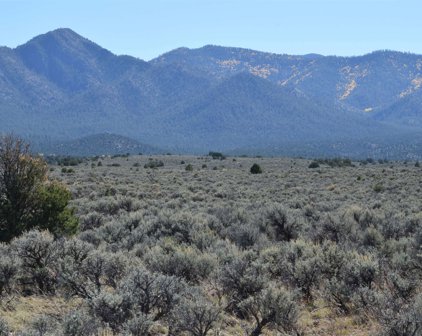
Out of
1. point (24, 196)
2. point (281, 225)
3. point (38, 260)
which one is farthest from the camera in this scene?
point (281, 225)

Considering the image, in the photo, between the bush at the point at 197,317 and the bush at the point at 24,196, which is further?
the bush at the point at 24,196

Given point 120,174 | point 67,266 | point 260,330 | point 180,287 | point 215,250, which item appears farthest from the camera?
point 120,174

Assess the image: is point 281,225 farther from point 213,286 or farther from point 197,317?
point 197,317

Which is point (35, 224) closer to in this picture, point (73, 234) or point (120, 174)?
point (73, 234)

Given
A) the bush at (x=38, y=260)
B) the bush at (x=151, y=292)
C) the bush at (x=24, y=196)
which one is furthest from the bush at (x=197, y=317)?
the bush at (x=24, y=196)

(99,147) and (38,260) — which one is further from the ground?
(38,260)

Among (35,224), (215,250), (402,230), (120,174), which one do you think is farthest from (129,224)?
(120,174)

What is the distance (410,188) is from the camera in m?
31.7

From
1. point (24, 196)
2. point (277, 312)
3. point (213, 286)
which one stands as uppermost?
point (24, 196)

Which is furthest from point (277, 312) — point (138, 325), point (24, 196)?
point (24, 196)

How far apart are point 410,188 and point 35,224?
25421 millimetres

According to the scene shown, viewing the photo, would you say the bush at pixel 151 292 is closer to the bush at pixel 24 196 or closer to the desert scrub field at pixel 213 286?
the desert scrub field at pixel 213 286

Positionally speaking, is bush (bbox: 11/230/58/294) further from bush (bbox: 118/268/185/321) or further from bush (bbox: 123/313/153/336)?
bush (bbox: 123/313/153/336)

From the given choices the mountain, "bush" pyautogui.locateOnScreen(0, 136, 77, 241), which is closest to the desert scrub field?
"bush" pyautogui.locateOnScreen(0, 136, 77, 241)
